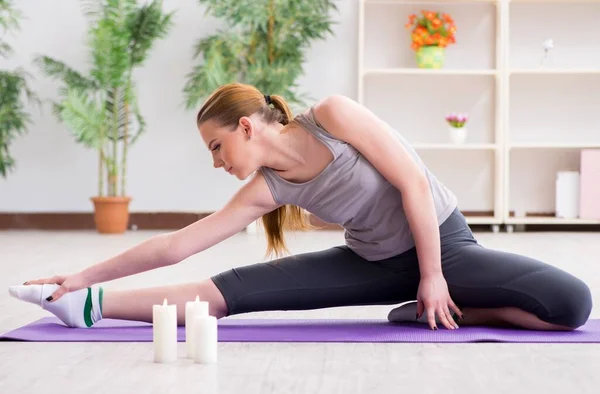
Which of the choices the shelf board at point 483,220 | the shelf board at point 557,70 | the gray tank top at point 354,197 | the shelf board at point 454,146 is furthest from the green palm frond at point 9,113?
the gray tank top at point 354,197

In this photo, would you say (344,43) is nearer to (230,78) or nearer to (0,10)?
(230,78)

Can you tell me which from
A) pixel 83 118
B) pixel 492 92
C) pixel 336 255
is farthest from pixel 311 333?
pixel 492 92

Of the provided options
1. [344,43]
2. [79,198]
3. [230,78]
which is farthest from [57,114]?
[344,43]

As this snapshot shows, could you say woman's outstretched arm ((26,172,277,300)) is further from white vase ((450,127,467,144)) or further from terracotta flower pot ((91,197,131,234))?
white vase ((450,127,467,144))

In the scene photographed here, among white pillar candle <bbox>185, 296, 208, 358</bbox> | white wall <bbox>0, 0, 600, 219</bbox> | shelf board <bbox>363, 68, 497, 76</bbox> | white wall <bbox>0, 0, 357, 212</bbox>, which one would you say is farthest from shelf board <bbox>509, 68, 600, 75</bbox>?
white pillar candle <bbox>185, 296, 208, 358</bbox>

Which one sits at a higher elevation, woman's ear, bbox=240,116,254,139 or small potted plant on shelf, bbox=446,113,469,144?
small potted plant on shelf, bbox=446,113,469,144

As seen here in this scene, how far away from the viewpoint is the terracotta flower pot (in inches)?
223

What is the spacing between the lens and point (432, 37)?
566 cm

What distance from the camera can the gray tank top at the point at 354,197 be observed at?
2.11 metres

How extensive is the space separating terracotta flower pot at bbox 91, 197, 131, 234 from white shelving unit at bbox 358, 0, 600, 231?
1.57m

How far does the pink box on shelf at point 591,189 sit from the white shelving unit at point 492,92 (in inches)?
10.7

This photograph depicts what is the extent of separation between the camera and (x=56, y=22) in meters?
5.95

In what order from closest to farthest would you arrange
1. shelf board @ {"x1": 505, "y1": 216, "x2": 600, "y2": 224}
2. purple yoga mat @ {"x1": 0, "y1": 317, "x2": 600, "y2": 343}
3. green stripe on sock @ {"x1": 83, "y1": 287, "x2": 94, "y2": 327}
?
purple yoga mat @ {"x1": 0, "y1": 317, "x2": 600, "y2": 343} → green stripe on sock @ {"x1": 83, "y1": 287, "x2": 94, "y2": 327} → shelf board @ {"x1": 505, "y1": 216, "x2": 600, "y2": 224}

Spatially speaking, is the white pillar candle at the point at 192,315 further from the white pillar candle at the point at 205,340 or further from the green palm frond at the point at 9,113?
the green palm frond at the point at 9,113
